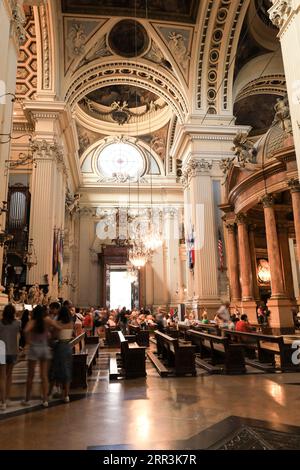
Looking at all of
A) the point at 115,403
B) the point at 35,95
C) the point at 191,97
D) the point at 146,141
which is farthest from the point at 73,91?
the point at 115,403

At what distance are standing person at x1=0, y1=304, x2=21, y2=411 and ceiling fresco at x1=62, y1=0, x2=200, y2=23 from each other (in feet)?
45.4

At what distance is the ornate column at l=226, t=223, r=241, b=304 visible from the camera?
11516 millimetres

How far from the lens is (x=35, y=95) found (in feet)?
43.2

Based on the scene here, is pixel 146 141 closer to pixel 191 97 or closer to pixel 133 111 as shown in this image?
pixel 133 111

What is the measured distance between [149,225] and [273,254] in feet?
40.5

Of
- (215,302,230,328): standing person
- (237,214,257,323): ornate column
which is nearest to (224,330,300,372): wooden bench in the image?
(215,302,230,328): standing person

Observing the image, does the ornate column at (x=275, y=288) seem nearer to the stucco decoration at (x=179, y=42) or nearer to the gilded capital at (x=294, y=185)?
the gilded capital at (x=294, y=185)

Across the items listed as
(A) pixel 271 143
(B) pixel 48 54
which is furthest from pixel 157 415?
(B) pixel 48 54

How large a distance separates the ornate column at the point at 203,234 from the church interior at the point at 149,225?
0.06 meters

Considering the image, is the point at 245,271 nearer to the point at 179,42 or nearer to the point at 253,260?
the point at 253,260

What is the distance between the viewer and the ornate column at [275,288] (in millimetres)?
8898

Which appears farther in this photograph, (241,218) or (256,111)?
(256,111)

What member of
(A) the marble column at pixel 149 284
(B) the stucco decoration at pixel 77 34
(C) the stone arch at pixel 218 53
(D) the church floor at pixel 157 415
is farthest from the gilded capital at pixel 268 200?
(A) the marble column at pixel 149 284

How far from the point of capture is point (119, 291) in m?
21.0
